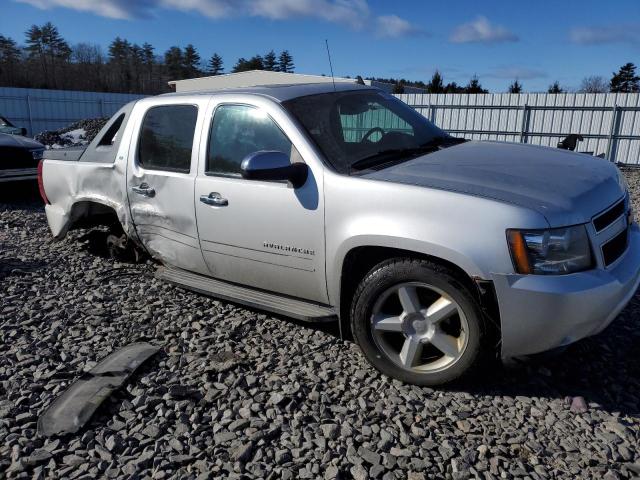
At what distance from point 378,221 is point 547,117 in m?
16.9

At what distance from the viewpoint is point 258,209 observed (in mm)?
3404

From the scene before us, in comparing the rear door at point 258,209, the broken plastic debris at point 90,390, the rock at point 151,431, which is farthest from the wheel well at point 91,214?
the rock at point 151,431

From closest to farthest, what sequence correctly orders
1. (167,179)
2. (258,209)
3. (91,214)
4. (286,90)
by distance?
(258,209) < (286,90) < (167,179) < (91,214)

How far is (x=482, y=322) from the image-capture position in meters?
2.74

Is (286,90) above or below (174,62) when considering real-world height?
below

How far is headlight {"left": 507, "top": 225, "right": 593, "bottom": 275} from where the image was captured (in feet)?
8.26

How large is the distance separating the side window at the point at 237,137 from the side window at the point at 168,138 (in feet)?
0.80

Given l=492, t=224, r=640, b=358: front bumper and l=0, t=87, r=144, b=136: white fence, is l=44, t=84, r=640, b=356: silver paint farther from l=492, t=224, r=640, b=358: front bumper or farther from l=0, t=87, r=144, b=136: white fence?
l=0, t=87, r=144, b=136: white fence

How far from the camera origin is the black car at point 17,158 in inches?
344

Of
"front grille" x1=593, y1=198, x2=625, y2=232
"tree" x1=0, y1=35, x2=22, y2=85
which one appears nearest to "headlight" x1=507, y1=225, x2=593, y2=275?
"front grille" x1=593, y1=198, x2=625, y2=232

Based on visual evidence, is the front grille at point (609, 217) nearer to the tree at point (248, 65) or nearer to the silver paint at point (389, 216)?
the silver paint at point (389, 216)

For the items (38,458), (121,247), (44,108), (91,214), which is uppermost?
(44,108)

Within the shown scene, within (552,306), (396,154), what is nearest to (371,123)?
(396,154)

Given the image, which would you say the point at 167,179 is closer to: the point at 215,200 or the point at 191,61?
the point at 215,200
